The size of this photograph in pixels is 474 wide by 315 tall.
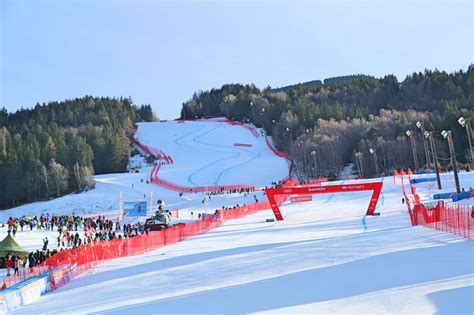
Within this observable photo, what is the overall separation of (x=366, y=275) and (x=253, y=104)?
121 meters

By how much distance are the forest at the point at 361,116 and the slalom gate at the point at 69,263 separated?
32237mm

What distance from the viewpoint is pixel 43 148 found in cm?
7831

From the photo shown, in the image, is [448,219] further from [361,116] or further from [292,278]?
[361,116]

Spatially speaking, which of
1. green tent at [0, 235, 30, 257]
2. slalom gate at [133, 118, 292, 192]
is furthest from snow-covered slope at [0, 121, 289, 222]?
green tent at [0, 235, 30, 257]

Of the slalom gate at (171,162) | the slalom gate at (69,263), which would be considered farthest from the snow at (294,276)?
the slalom gate at (171,162)

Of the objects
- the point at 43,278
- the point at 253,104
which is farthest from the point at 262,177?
the point at 253,104

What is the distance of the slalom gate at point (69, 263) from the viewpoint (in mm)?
12953

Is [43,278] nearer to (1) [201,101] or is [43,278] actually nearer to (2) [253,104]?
(2) [253,104]

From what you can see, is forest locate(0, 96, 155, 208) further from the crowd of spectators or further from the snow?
the snow

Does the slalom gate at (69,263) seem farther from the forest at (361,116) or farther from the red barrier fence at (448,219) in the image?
the forest at (361,116)

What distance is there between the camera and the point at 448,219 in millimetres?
19344

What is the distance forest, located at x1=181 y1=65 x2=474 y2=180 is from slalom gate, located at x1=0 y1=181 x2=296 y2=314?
3224 centimetres

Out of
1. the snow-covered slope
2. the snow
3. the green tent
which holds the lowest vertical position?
the snow

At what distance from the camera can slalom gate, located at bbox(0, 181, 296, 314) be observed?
12953 mm
